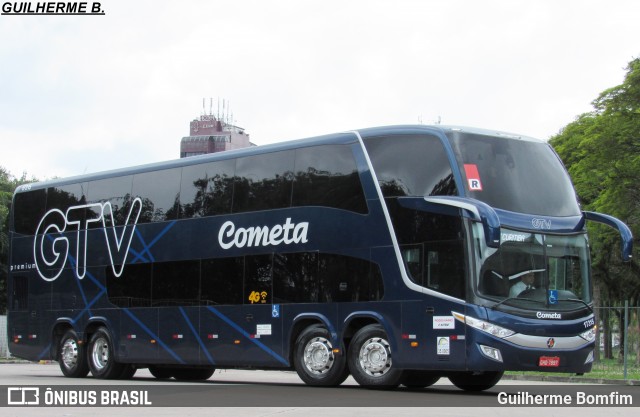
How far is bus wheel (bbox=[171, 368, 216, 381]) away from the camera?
26.1 meters

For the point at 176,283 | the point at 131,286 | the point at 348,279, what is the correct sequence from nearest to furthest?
A: the point at 348,279, the point at 176,283, the point at 131,286

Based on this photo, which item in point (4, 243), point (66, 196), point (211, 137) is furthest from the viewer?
point (211, 137)

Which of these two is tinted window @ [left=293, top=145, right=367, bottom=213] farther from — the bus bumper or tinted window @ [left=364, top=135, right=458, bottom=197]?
the bus bumper

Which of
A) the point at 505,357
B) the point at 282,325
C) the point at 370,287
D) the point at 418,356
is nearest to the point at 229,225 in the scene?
the point at 282,325

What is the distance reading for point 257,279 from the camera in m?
21.9

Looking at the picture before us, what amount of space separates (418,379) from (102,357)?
27.4ft

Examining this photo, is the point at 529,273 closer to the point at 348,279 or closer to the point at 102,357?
the point at 348,279

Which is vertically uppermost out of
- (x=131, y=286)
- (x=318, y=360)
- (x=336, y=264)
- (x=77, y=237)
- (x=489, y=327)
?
(x=77, y=237)

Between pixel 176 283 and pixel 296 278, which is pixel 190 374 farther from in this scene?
pixel 296 278

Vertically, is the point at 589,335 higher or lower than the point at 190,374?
higher

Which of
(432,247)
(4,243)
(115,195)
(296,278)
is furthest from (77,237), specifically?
(4,243)

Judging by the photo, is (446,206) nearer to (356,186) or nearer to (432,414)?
(356,186)

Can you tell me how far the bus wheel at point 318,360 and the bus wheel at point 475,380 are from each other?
2.08 m

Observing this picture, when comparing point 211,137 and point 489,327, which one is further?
point 211,137
